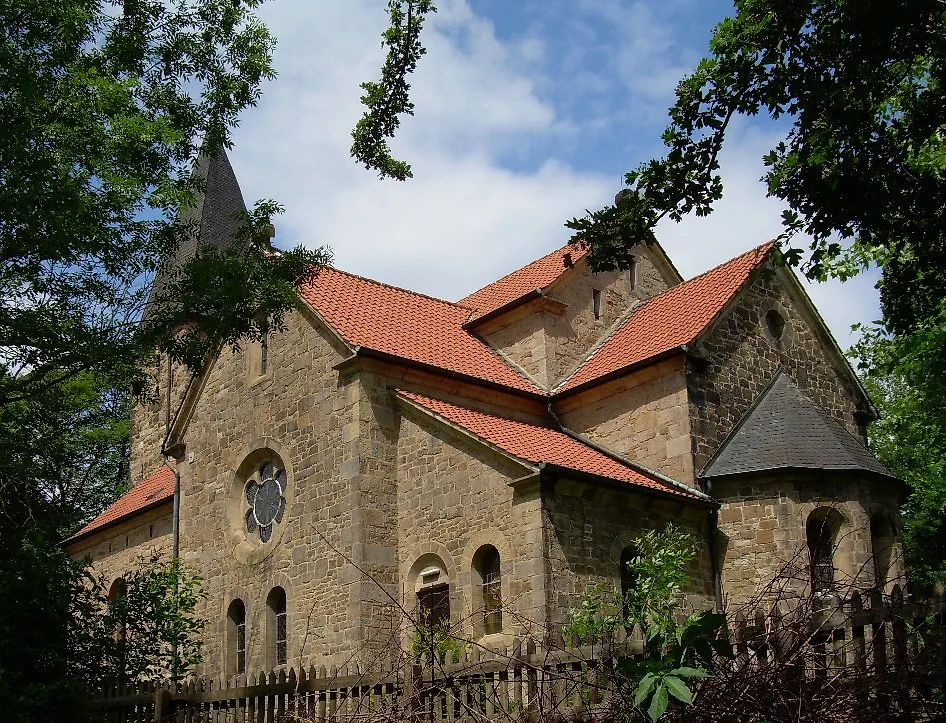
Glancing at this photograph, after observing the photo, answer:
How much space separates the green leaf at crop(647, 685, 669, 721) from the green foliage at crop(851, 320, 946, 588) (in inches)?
559

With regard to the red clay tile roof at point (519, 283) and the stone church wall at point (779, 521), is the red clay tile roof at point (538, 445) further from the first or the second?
the red clay tile roof at point (519, 283)

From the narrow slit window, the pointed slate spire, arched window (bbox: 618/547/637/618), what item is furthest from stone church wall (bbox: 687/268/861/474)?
the pointed slate spire

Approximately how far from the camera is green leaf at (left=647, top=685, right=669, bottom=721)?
5578mm

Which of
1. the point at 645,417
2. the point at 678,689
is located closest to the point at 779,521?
the point at 645,417

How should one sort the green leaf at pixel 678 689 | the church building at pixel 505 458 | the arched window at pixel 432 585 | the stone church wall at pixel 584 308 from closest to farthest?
the green leaf at pixel 678 689, the church building at pixel 505 458, the arched window at pixel 432 585, the stone church wall at pixel 584 308

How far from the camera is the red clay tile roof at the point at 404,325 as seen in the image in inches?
787

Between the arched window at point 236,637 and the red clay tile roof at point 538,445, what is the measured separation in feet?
17.2

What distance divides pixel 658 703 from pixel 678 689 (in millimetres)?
124

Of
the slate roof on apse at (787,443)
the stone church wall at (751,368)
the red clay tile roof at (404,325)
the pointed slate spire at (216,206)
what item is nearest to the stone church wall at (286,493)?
the red clay tile roof at (404,325)

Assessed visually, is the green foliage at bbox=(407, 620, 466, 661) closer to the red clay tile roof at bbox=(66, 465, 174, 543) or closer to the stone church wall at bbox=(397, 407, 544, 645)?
the stone church wall at bbox=(397, 407, 544, 645)

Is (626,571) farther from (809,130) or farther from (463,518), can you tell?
(809,130)

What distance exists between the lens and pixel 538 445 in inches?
714

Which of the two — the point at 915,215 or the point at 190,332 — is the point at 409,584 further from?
the point at 915,215

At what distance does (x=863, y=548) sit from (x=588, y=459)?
4.61m
